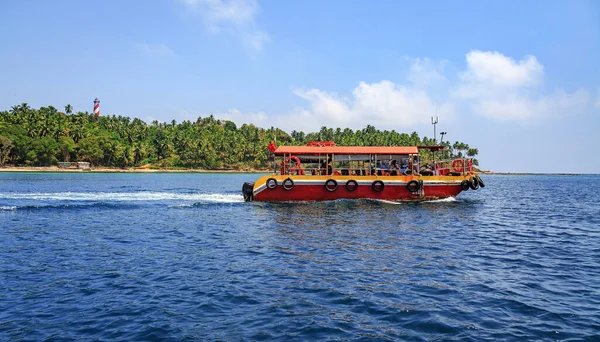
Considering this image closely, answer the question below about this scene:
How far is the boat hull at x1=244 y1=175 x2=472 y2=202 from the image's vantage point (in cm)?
3062

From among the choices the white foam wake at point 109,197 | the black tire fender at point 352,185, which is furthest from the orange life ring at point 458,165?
the white foam wake at point 109,197

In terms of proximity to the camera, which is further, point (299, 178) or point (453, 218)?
point (299, 178)

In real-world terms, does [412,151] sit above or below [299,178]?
above

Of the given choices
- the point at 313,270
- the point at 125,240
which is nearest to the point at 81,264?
the point at 125,240

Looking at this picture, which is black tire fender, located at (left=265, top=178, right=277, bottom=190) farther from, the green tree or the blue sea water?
the green tree

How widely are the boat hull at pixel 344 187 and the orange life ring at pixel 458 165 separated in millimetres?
3461

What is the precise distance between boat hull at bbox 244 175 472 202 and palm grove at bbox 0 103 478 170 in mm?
97129

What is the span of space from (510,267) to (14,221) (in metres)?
22.6

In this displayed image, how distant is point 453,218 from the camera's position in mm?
23516

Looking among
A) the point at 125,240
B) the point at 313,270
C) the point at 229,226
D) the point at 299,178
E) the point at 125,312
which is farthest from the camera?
the point at 299,178

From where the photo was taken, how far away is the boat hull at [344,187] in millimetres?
30625

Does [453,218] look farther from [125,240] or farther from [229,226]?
[125,240]

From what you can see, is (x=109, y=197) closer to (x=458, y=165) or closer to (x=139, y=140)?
(x=458, y=165)

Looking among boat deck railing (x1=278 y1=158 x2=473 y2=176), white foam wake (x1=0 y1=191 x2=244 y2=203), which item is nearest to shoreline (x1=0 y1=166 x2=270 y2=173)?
white foam wake (x1=0 y1=191 x2=244 y2=203)
